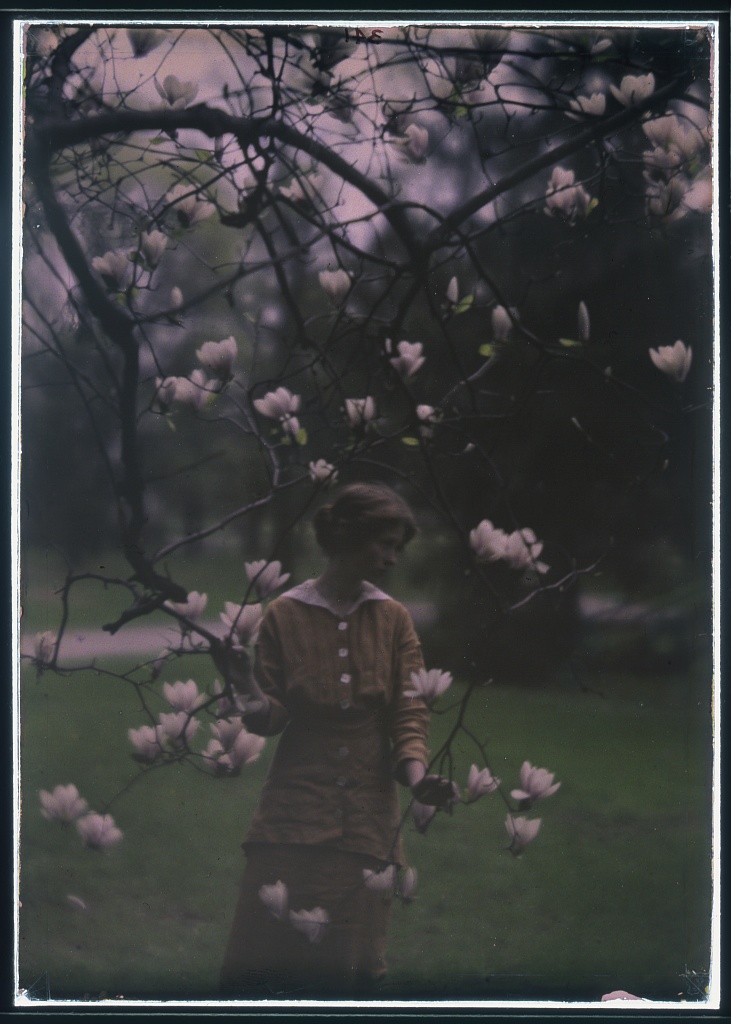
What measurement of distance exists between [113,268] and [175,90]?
353mm

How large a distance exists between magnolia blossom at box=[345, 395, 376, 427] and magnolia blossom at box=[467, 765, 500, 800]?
69 cm

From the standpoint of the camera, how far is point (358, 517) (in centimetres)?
192

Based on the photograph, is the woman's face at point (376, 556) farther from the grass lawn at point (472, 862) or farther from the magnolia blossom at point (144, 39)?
the magnolia blossom at point (144, 39)

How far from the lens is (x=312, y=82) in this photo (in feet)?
6.27

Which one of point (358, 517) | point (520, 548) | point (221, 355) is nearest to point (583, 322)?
point (520, 548)

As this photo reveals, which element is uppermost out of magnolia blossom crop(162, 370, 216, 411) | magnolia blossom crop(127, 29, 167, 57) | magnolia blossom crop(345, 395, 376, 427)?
magnolia blossom crop(127, 29, 167, 57)

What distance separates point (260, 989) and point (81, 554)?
89cm

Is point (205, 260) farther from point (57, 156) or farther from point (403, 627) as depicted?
point (403, 627)

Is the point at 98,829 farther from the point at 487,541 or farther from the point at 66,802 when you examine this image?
the point at 487,541

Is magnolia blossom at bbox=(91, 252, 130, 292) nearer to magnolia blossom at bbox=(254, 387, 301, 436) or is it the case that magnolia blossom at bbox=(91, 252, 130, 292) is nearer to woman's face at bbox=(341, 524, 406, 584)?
magnolia blossom at bbox=(254, 387, 301, 436)

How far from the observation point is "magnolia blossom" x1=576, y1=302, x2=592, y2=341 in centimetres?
192

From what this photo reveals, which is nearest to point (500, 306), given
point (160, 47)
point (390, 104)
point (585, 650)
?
point (390, 104)

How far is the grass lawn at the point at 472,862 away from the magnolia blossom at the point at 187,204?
85 cm

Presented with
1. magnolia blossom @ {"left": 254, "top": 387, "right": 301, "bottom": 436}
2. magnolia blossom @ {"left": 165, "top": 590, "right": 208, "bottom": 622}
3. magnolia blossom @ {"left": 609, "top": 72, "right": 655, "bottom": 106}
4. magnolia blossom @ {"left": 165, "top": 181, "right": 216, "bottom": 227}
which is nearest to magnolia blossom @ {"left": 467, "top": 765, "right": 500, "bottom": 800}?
magnolia blossom @ {"left": 165, "top": 590, "right": 208, "bottom": 622}
